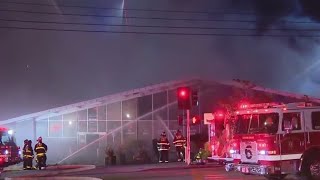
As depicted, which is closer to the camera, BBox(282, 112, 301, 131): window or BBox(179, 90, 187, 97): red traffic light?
BBox(282, 112, 301, 131): window

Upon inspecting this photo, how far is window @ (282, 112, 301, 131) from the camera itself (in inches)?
535

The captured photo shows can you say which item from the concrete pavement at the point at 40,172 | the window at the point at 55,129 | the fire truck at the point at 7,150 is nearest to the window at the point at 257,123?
the concrete pavement at the point at 40,172

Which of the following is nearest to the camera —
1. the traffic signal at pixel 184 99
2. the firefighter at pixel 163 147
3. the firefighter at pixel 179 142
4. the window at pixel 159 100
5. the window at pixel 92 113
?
the traffic signal at pixel 184 99

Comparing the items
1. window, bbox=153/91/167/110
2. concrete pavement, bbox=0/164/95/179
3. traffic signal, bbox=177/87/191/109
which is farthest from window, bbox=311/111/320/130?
window, bbox=153/91/167/110

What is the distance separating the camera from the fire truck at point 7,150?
75.9 feet

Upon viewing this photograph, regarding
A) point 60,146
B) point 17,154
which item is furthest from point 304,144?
point 60,146

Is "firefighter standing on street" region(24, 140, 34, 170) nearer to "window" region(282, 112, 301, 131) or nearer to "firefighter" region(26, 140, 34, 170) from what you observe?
"firefighter" region(26, 140, 34, 170)

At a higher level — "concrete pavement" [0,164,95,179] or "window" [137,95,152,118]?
"window" [137,95,152,118]

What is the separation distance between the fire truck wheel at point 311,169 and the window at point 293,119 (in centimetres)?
93

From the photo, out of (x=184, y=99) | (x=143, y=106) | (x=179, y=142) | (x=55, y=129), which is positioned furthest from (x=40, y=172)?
(x=143, y=106)

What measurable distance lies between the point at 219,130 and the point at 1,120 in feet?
53.4

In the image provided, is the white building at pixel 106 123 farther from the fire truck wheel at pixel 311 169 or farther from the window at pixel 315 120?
the fire truck wheel at pixel 311 169

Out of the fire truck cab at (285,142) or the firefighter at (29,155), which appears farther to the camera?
the firefighter at (29,155)

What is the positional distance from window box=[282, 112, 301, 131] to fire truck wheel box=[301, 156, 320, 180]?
3.04ft
